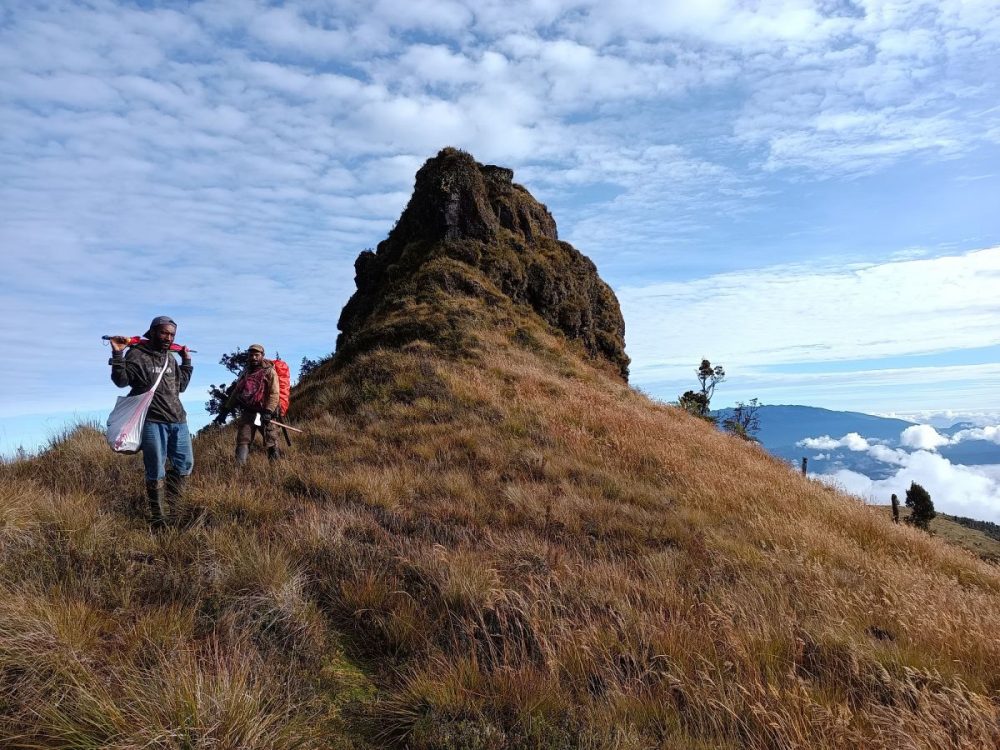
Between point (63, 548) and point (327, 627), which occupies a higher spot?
point (63, 548)

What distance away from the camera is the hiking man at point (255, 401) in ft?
29.8

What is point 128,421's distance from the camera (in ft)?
19.6

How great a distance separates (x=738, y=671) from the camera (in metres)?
3.22

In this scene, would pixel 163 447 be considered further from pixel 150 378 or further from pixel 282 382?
pixel 282 382

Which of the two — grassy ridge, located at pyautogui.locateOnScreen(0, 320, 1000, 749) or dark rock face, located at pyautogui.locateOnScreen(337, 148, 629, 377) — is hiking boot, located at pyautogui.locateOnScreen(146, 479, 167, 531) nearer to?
grassy ridge, located at pyautogui.locateOnScreen(0, 320, 1000, 749)

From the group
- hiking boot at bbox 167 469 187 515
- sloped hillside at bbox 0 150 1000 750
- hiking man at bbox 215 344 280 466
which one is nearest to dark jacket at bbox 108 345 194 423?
hiking boot at bbox 167 469 187 515

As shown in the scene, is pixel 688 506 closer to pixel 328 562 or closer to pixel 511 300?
→ pixel 328 562

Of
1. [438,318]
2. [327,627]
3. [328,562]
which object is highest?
[438,318]

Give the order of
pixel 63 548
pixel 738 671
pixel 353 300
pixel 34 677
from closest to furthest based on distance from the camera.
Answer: pixel 34 677
pixel 738 671
pixel 63 548
pixel 353 300

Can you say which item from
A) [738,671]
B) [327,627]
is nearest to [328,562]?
[327,627]

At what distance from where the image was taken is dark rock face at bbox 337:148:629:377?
19.5 m

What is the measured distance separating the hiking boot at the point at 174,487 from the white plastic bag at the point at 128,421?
650 mm

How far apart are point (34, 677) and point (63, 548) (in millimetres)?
2248

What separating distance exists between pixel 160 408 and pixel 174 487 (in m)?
0.97
